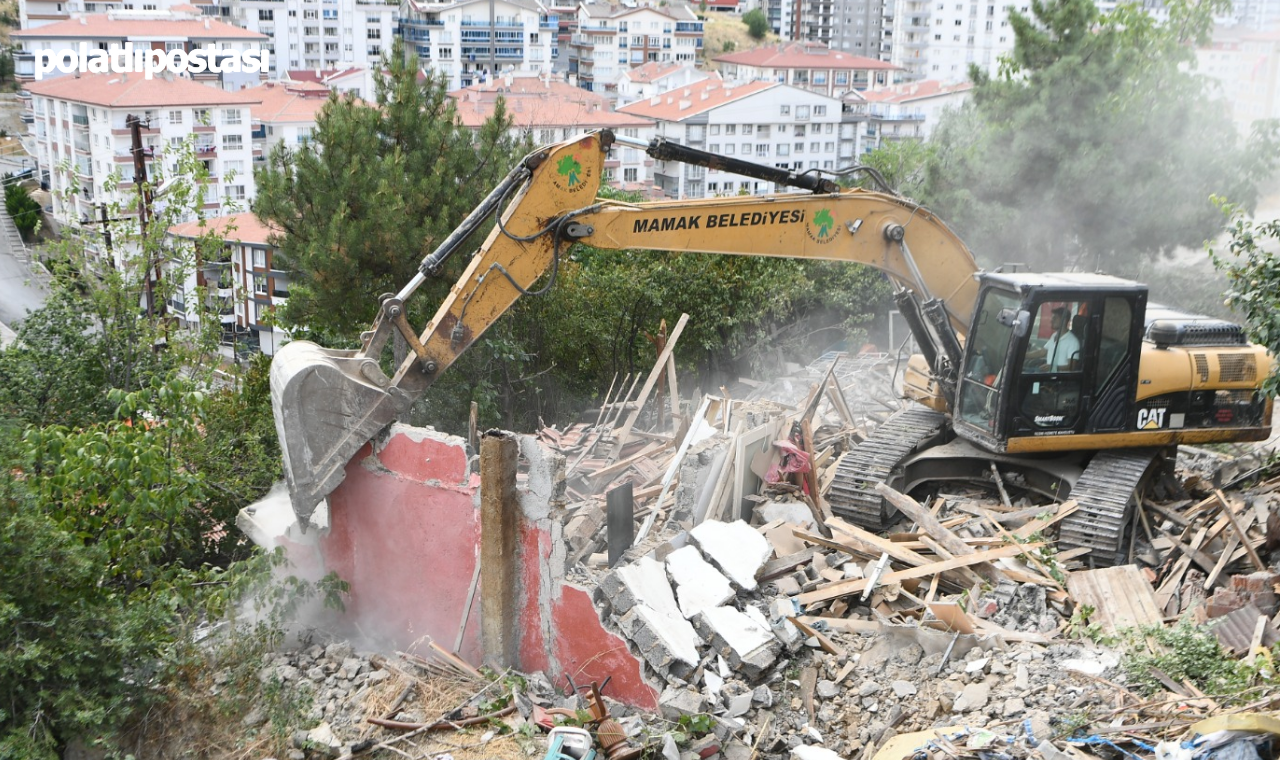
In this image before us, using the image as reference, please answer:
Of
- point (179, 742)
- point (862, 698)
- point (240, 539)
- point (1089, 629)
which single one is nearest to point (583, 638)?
point (862, 698)

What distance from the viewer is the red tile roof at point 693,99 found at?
63125mm

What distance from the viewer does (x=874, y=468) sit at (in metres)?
10.3

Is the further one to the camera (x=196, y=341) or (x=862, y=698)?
(x=196, y=341)

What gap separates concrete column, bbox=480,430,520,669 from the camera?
27.1 feet

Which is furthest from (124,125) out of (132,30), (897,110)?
(897,110)

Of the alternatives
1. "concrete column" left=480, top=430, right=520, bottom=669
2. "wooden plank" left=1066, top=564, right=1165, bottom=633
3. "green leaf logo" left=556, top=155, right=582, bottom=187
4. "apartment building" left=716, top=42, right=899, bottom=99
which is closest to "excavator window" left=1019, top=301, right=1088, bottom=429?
"wooden plank" left=1066, top=564, right=1165, bottom=633

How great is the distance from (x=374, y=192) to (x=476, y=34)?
85.7 meters

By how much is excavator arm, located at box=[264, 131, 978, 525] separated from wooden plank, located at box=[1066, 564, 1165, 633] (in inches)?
122

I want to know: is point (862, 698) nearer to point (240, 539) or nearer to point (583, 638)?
point (583, 638)

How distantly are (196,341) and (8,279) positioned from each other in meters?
40.1

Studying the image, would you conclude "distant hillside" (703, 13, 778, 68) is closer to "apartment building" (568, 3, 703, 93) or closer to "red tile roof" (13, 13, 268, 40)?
"apartment building" (568, 3, 703, 93)

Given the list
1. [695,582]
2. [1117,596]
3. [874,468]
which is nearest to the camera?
[695,582]

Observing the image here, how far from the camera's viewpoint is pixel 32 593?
26.0 feet

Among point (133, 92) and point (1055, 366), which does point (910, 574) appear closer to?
point (1055, 366)
